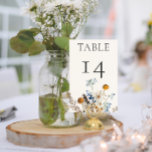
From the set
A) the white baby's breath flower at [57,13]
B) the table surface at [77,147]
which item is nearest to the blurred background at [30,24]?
the table surface at [77,147]

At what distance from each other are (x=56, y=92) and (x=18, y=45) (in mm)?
202

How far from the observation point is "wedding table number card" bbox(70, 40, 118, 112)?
3.34 ft

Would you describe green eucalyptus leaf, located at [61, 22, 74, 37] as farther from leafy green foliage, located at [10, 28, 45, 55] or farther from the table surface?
the table surface

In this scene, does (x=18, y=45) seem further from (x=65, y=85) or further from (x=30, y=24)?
(x=30, y=24)

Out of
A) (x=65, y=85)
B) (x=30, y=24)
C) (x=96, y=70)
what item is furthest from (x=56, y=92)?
(x=30, y=24)

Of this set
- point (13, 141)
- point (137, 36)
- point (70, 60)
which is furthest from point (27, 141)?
point (137, 36)

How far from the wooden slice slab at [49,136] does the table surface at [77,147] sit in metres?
0.02

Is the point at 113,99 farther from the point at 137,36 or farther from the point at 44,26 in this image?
the point at 137,36

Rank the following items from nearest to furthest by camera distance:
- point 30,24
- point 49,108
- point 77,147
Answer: point 77,147, point 49,108, point 30,24

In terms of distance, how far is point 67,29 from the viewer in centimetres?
103

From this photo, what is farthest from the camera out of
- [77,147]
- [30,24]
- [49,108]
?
[30,24]

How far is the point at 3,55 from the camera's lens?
4035 millimetres

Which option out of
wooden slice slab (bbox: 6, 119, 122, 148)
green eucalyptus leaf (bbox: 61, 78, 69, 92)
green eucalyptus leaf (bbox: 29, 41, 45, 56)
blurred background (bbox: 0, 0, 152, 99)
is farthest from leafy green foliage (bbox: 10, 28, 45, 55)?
blurred background (bbox: 0, 0, 152, 99)

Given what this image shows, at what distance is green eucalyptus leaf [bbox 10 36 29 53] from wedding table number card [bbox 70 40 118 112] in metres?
0.17
